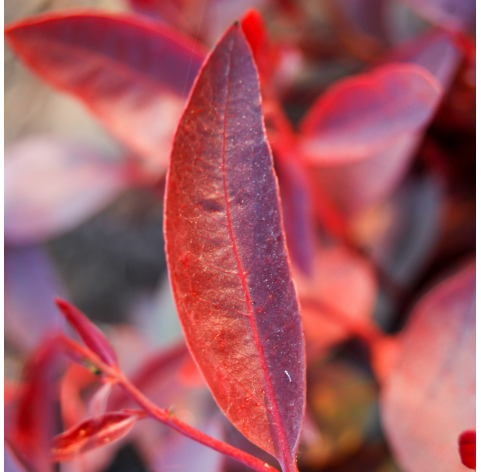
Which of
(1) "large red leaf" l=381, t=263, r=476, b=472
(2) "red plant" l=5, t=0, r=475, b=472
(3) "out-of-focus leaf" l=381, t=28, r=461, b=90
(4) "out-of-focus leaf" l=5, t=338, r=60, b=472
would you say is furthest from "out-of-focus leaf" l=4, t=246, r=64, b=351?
(3) "out-of-focus leaf" l=381, t=28, r=461, b=90

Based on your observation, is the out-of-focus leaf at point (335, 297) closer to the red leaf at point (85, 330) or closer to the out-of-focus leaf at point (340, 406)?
the out-of-focus leaf at point (340, 406)

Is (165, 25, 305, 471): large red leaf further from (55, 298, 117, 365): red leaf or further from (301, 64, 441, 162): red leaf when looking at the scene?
(301, 64, 441, 162): red leaf

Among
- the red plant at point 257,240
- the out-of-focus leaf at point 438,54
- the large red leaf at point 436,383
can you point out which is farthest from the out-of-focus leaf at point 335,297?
the out-of-focus leaf at point 438,54

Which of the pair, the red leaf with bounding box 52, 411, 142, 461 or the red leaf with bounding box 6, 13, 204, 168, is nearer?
the red leaf with bounding box 52, 411, 142, 461

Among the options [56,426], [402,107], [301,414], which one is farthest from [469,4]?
[56,426]

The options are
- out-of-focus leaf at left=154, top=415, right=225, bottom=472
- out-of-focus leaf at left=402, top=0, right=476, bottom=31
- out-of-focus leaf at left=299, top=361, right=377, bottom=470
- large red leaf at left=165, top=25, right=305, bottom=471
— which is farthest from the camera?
out-of-focus leaf at left=299, top=361, right=377, bottom=470

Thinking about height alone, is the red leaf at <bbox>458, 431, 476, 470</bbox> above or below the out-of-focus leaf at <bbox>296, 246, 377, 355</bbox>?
above

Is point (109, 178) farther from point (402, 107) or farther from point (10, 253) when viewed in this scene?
point (402, 107)
